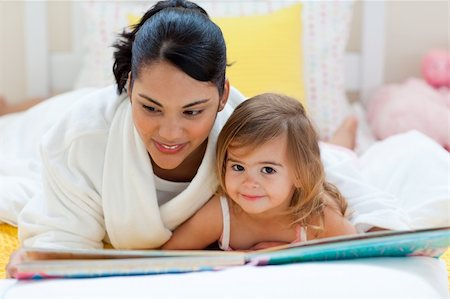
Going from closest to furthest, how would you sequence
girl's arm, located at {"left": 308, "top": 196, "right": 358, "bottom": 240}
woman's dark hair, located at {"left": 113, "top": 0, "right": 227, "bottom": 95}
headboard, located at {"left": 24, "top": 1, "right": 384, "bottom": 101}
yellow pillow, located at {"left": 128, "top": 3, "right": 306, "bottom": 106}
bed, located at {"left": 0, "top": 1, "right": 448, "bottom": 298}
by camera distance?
woman's dark hair, located at {"left": 113, "top": 0, "right": 227, "bottom": 95}, girl's arm, located at {"left": 308, "top": 196, "right": 358, "bottom": 240}, yellow pillow, located at {"left": 128, "top": 3, "right": 306, "bottom": 106}, bed, located at {"left": 0, "top": 1, "right": 448, "bottom": 298}, headboard, located at {"left": 24, "top": 1, "right": 384, "bottom": 101}

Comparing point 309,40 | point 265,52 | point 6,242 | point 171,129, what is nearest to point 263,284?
point 171,129

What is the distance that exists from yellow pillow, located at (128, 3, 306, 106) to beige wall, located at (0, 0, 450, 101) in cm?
53

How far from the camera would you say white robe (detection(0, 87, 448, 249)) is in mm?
1522

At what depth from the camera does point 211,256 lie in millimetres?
1186

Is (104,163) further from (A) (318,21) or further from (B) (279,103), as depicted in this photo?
(A) (318,21)

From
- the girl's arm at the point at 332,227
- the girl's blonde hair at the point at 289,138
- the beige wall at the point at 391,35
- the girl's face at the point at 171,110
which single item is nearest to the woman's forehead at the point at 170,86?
the girl's face at the point at 171,110

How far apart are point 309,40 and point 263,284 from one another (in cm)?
143

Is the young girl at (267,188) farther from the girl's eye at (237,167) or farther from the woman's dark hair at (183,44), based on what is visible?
the woman's dark hair at (183,44)

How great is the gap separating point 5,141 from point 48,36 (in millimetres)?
626

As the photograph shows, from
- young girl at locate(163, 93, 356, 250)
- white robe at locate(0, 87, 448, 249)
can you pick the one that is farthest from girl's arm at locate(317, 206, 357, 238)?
white robe at locate(0, 87, 448, 249)

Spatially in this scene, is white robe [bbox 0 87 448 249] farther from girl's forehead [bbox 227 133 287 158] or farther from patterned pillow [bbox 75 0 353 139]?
patterned pillow [bbox 75 0 353 139]

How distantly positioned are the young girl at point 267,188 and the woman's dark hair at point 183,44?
12cm

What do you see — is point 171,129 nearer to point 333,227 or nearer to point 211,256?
point 211,256

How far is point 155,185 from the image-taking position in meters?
1.58
